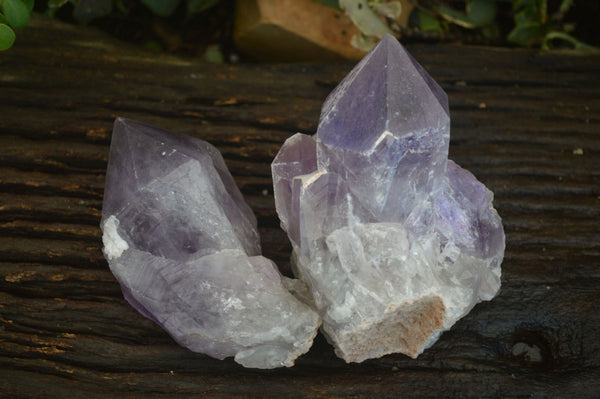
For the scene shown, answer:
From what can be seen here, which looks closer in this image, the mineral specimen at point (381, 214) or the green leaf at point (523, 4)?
the mineral specimen at point (381, 214)

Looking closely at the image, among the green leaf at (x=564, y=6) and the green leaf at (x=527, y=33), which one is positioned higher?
the green leaf at (x=564, y=6)

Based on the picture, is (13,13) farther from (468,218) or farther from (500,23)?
(500,23)

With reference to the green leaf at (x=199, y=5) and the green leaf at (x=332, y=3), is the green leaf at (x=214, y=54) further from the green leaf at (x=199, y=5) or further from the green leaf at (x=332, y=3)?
the green leaf at (x=332, y=3)

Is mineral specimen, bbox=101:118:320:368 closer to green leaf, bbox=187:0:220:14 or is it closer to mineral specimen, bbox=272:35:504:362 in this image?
mineral specimen, bbox=272:35:504:362

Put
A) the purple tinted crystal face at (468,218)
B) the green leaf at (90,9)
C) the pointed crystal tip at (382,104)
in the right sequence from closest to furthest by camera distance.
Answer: the pointed crystal tip at (382,104)
the purple tinted crystal face at (468,218)
the green leaf at (90,9)

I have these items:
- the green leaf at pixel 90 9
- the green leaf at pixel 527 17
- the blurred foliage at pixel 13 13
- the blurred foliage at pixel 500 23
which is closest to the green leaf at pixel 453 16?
the blurred foliage at pixel 500 23

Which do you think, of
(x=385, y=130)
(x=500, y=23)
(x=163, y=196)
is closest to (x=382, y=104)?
(x=385, y=130)
